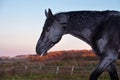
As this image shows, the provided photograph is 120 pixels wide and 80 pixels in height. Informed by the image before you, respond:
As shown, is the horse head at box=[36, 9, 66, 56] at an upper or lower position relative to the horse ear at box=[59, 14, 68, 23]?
lower

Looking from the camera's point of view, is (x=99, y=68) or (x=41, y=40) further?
(x=41, y=40)

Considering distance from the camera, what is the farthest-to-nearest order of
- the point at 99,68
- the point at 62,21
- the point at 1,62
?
the point at 1,62
the point at 62,21
the point at 99,68

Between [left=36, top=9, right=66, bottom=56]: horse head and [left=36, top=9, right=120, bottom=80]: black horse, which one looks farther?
[left=36, top=9, right=66, bottom=56]: horse head

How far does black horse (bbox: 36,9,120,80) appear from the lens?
8305mm

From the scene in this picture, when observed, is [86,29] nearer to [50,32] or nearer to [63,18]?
[63,18]

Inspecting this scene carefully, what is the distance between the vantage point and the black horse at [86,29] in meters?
8.30

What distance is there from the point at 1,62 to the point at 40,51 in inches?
1306

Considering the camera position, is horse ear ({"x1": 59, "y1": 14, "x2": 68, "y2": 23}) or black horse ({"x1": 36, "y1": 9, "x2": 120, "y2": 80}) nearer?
black horse ({"x1": 36, "y1": 9, "x2": 120, "y2": 80})

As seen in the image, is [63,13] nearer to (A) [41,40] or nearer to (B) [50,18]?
(B) [50,18]

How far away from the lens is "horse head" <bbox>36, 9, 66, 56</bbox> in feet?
28.3

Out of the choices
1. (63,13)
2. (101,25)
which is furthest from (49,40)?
(101,25)

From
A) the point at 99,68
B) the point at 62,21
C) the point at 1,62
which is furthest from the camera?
the point at 1,62

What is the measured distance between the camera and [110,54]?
316 inches

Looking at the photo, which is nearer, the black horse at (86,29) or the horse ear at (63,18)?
the black horse at (86,29)
